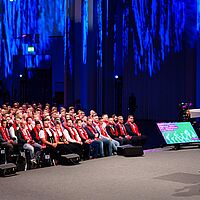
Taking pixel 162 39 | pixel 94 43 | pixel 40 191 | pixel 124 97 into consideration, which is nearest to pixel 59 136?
pixel 40 191

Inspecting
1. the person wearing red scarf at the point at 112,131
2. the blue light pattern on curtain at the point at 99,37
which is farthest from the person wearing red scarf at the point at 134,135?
the blue light pattern on curtain at the point at 99,37

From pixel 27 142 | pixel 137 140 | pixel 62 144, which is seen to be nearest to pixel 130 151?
pixel 137 140

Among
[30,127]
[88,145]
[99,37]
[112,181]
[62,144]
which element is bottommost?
[112,181]

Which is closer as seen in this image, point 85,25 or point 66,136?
point 66,136

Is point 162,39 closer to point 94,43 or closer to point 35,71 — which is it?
point 94,43

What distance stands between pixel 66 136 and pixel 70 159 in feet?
3.49

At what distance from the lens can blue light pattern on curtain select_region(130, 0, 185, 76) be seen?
58.3 ft

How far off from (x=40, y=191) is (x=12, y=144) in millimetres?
2415

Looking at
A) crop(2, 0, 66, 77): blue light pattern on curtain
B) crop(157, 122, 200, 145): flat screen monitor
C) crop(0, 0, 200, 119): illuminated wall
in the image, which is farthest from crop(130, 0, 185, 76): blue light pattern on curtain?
crop(157, 122, 200, 145): flat screen monitor

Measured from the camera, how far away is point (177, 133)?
10641mm

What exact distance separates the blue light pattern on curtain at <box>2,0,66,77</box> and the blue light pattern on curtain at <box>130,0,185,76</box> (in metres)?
3.60

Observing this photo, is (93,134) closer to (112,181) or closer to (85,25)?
(112,181)

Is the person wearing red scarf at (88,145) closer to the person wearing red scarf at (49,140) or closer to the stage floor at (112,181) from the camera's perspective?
the stage floor at (112,181)

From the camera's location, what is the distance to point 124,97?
20500mm
